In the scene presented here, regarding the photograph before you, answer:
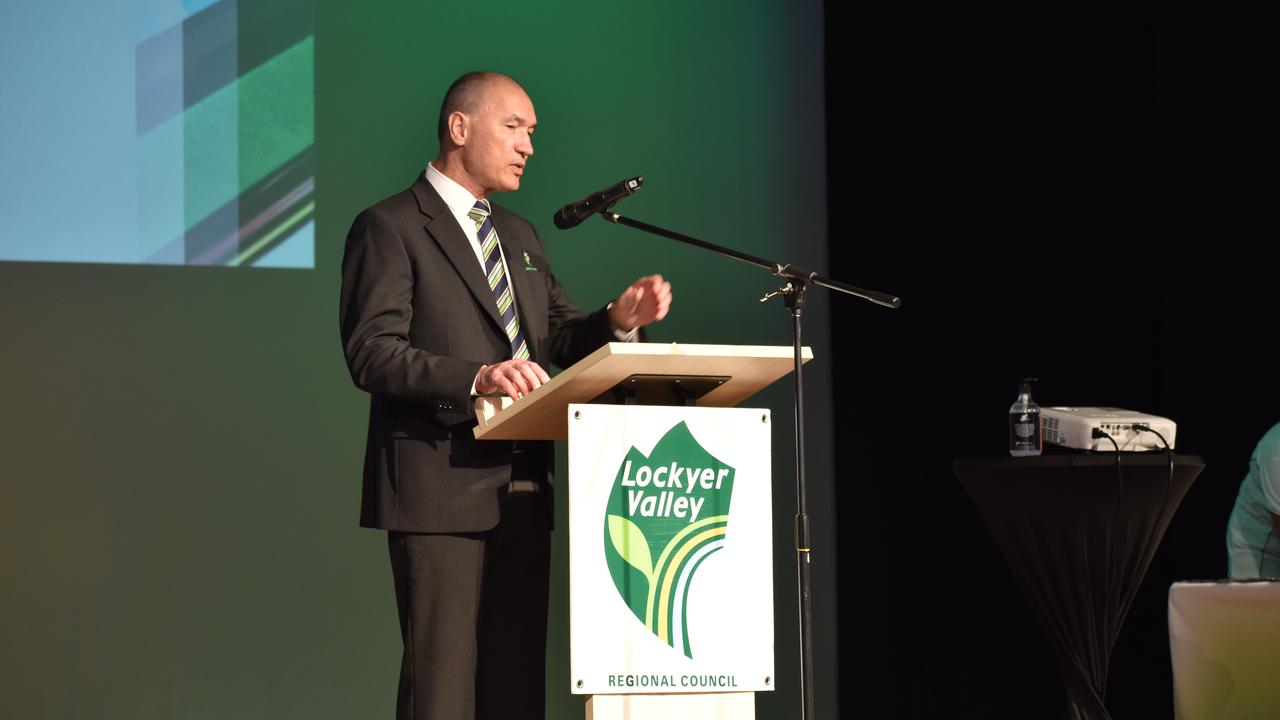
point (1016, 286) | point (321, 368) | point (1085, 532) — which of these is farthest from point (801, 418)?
point (321, 368)

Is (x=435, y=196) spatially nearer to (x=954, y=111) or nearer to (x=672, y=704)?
(x=672, y=704)

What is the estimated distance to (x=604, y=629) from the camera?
76.0 inches

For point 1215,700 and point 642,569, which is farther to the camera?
point 642,569

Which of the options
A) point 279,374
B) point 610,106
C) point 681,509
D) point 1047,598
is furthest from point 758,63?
point 681,509

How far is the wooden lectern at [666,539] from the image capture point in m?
1.93

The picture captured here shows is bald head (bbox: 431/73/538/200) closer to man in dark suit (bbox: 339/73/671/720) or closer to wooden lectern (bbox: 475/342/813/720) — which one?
man in dark suit (bbox: 339/73/671/720)

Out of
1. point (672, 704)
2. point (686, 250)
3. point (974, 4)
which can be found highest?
point (974, 4)

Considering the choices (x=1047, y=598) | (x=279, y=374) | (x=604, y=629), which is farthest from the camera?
(x=279, y=374)

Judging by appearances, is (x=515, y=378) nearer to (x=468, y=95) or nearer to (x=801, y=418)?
(x=801, y=418)

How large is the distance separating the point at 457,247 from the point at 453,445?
0.43 m

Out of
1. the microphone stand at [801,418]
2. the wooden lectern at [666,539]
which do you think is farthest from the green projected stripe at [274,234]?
the wooden lectern at [666,539]

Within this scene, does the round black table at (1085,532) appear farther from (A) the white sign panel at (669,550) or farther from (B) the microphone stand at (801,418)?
(A) the white sign panel at (669,550)

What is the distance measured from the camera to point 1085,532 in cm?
246

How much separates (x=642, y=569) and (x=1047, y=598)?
3.26 ft
